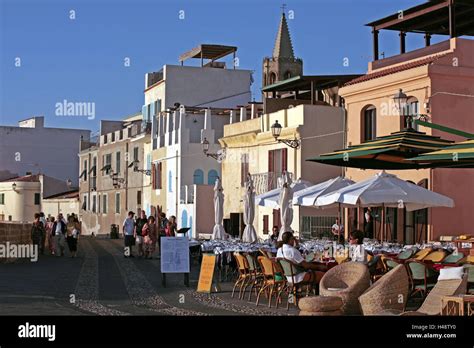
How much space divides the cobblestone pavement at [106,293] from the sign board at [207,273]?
216mm

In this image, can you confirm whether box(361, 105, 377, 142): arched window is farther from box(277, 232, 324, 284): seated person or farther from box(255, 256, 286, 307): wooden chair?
box(277, 232, 324, 284): seated person

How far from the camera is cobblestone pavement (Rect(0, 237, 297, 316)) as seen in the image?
15113mm

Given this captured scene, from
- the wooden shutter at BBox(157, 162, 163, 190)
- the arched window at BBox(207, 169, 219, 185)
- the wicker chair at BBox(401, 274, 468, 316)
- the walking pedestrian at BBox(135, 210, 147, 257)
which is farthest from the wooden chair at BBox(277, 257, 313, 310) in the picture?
the wooden shutter at BBox(157, 162, 163, 190)

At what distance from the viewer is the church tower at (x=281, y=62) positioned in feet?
203

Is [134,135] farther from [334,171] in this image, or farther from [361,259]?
[361,259]

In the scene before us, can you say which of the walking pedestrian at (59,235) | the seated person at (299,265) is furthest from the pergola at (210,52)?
the seated person at (299,265)

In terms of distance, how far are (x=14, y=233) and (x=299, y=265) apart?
1588 centimetres

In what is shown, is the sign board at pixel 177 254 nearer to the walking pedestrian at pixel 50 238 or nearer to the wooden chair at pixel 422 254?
the wooden chair at pixel 422 254

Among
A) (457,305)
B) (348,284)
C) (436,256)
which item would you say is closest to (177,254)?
(436,256)

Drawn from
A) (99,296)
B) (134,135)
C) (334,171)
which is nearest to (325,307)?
(99,296)

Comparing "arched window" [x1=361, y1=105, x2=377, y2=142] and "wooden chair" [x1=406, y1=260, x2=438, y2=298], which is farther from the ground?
"arched window" [x1=361, y1=105, x2=377, y2=142]

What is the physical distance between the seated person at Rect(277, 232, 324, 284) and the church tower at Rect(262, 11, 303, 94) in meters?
45.9
